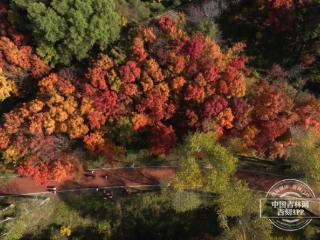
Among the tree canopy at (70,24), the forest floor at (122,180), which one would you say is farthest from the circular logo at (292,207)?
the tree canopy at (70,24)

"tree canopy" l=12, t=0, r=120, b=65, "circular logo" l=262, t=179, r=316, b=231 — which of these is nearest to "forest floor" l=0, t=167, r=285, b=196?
"circular logo" l=262, t=179, r=316, b=231

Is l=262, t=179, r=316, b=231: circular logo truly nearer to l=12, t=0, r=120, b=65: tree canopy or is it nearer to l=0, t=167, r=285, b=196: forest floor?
l=0, t=167, r=285, b=196: forest floor

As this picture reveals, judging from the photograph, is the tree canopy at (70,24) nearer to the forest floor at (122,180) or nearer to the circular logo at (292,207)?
the forest floor at (122,180)

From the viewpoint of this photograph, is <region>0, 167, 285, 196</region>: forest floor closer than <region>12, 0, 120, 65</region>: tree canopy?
No

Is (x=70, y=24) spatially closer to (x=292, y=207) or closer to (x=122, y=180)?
(x=122, y=180)

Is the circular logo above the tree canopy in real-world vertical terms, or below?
below
